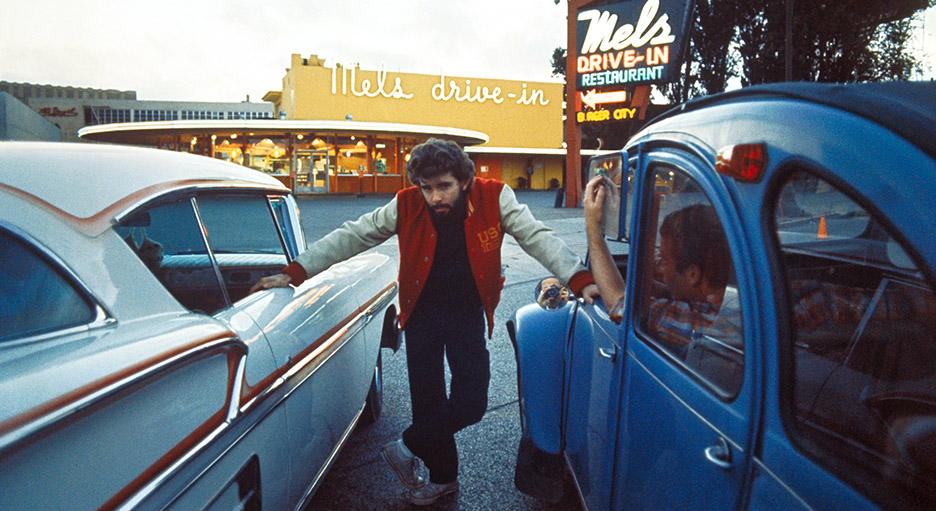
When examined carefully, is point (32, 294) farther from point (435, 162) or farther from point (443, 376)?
point (443, 376)

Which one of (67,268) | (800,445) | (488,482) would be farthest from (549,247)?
(67,268)

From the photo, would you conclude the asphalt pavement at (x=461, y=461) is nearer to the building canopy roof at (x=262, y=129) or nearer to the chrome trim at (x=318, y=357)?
the chrome trim at (x=318, y=357)

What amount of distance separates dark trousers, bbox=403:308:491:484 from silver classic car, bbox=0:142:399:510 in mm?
389

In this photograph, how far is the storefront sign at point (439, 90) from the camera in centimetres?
3253

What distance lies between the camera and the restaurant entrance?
28828 mm

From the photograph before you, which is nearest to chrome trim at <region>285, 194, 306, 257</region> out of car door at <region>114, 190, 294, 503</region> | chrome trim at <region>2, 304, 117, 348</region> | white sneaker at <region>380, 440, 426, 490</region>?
car door at <region>114, 190, 294, 503</region>

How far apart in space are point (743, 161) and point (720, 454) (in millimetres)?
622

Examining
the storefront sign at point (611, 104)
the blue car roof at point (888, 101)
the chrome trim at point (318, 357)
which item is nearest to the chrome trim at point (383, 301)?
the chrome trim at point (318, 357)

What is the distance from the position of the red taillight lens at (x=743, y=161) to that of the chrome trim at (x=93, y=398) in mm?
1378

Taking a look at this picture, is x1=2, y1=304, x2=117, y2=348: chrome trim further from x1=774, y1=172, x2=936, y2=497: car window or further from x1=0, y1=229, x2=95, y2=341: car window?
x1=774, y1=172, x2=936, y2=497: car window

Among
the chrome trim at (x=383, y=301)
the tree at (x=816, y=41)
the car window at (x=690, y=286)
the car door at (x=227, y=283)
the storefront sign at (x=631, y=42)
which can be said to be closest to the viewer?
the car window at (x=690, y=286)

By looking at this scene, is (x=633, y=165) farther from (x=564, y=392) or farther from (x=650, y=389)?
(x=564, y=392)

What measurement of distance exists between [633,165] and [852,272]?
28.7 inches

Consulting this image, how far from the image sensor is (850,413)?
47.8 inches
